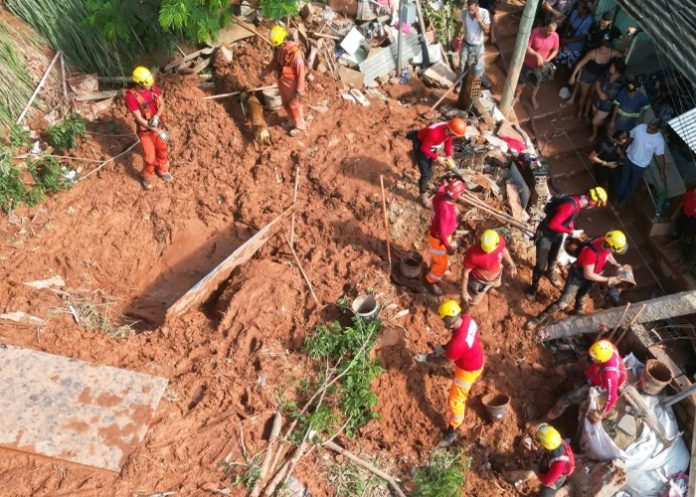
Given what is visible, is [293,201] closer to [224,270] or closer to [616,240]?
[224,270]

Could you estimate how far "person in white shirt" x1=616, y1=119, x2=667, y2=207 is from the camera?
940cm

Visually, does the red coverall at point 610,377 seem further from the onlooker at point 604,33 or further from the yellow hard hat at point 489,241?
the onlooker at point 604,33

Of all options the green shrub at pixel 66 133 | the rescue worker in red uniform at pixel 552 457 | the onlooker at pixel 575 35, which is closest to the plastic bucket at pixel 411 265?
the rescue worker in red uniform at pixel 552 457

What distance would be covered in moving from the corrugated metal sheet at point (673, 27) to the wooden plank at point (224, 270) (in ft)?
22.4

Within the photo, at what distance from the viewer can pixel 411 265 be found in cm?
823

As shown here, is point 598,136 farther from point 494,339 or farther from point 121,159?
point 121,159

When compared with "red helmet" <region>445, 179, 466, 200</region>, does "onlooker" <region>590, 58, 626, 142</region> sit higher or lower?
lower

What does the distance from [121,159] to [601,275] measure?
7451 millimetres

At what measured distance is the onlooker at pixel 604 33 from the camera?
34.8 feet

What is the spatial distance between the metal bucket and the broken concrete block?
2.93 m

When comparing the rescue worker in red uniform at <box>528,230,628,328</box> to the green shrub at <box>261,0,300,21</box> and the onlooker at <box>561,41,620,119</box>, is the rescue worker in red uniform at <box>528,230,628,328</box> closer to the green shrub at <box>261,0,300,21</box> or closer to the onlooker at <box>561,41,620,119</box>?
the onlooker at <box>561,41,620,119</box>

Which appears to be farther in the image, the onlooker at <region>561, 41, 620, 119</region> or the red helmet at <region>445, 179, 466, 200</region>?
the onlooker at <region>561, 41, 620, 119</region>

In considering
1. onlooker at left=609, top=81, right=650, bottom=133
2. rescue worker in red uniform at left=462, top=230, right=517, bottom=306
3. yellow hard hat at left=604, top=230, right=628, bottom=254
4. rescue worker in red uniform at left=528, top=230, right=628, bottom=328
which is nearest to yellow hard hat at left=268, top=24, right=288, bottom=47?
rescue worker in red uniform at left=462, top=230, right=517, bottom=306

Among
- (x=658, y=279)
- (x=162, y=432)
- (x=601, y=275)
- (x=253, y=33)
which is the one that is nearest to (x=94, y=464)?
(x=162, y=432)
